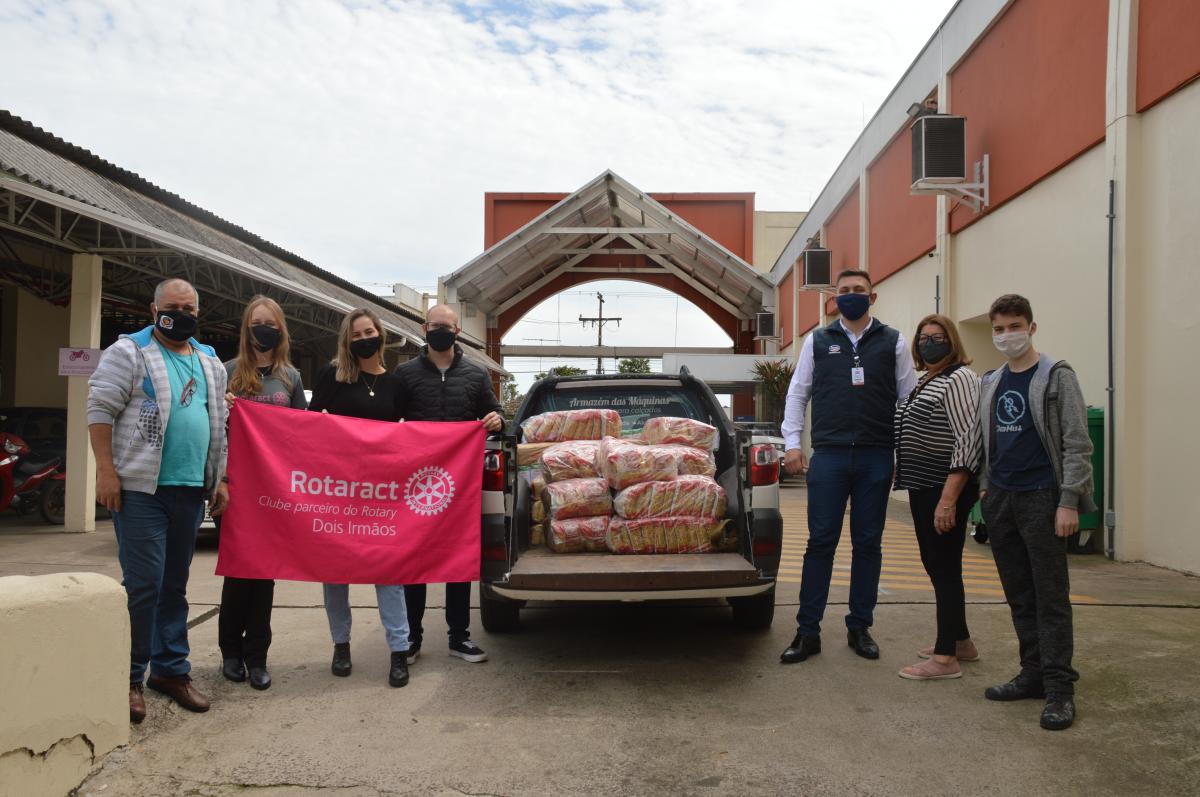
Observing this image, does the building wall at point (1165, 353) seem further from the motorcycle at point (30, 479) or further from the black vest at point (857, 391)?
the motorcycle at point (30, 479)

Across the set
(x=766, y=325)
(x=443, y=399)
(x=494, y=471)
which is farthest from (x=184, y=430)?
(x=766, y=325)

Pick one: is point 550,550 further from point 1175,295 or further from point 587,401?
point 1175,295

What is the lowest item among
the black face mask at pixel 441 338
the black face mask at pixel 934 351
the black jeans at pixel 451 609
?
the black jeans at pixel 451 609

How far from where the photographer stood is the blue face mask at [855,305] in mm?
5129

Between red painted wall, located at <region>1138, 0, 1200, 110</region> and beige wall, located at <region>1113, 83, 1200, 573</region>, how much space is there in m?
0.13

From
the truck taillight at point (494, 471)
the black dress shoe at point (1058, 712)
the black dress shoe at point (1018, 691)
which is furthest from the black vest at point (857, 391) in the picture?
the truck taillight at point (494, 471)

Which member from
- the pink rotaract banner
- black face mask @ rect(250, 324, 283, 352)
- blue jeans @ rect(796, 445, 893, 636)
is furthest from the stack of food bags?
black face mask @ rect(250, 324, 283, 352)

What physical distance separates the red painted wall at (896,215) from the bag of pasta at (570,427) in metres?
10.2

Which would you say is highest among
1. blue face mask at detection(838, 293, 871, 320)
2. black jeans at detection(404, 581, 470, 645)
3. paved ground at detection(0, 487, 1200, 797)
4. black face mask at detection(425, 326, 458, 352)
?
blue face mask at detection(838, 293, 871, 320)

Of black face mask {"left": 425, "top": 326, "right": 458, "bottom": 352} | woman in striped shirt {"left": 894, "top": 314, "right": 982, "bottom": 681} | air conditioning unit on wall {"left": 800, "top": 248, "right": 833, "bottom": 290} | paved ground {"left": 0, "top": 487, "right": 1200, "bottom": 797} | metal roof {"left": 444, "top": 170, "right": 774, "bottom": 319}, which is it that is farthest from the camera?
metal roof {"left": 444, "top": 170, "right": 774, "bottom": 319}

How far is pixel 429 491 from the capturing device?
16.2ft

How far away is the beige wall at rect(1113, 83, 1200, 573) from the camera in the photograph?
7430mm

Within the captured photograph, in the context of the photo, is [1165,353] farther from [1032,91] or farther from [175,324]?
[175,324]

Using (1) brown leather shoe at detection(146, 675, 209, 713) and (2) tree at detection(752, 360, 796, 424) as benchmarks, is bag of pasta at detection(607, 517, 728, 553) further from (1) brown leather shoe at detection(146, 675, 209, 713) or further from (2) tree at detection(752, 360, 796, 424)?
(2) tree at detection(752, 360, 796, 424)
